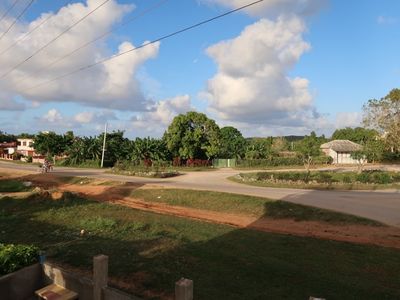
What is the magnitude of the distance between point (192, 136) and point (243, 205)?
33.4m

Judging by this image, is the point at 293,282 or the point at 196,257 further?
the point at 196,257

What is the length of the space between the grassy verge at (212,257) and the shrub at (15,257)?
2.26m

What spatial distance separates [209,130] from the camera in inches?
2137

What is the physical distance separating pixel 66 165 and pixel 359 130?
72.0 metres

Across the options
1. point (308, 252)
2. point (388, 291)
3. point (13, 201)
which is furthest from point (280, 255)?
point (13, 201)

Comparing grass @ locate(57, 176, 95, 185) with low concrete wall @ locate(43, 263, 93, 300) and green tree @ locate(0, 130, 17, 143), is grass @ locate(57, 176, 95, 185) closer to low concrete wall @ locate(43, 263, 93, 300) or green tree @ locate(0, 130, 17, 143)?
low concrete wall @ locate(43, 263, 93, 300)

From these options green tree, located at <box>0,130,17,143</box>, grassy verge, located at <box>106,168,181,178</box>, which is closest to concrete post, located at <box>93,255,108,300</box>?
grassy verge, located at <box>106,168,181,178</box>

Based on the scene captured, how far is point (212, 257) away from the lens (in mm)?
10812

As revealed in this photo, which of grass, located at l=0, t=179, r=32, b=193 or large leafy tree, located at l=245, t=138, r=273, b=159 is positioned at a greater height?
large leafy tree, located at l=245, t=138, r=273, b=159

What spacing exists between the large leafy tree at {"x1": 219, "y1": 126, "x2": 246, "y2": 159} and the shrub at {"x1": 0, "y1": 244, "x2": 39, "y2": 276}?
51313mm

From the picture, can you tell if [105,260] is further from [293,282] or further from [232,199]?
[232,199]

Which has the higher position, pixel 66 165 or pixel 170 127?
pixel 170 127

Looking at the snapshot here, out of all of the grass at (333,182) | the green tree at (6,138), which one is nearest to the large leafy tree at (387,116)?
the grass at (333,182)

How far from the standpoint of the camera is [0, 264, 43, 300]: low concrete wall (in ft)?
21.7
